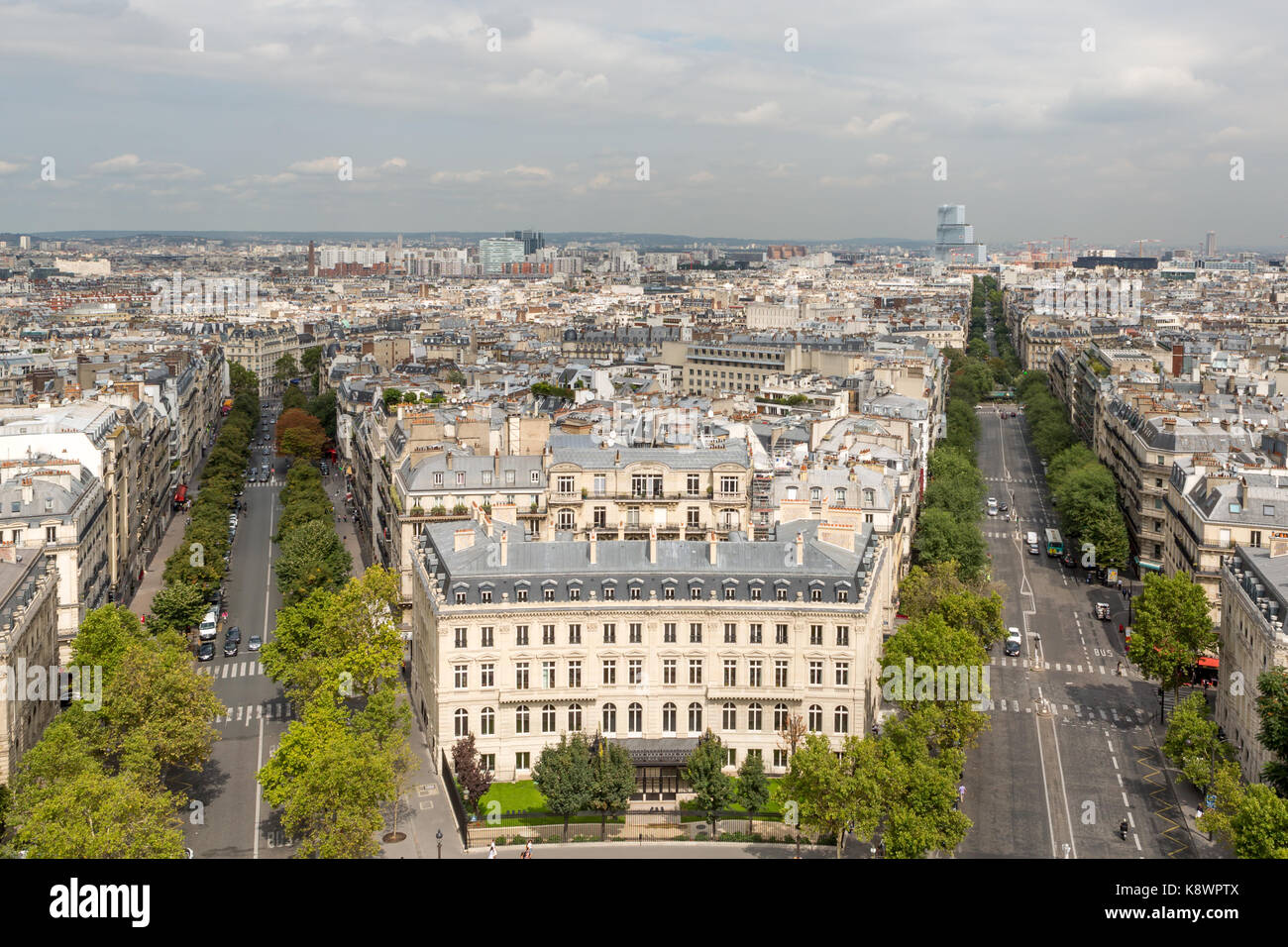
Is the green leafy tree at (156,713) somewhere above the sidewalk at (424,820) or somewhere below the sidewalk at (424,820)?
above

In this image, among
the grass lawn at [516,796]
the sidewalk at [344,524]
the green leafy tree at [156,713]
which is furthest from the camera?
the sidewalk at [344,524]

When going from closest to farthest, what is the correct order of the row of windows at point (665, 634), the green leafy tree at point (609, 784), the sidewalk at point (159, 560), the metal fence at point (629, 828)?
the green leafy tree at point (609, 784) → the metal fence at point (629, 828) → the row of windows at point (665, 634) → the sidewalk at point (159, 560)

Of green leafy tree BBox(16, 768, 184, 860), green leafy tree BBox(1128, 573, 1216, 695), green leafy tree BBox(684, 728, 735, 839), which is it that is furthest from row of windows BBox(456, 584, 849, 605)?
green leafy tree BBox(1128, 573, 1216, 695)

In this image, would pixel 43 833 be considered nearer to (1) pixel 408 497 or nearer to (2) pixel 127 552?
(1) pixel 408 497

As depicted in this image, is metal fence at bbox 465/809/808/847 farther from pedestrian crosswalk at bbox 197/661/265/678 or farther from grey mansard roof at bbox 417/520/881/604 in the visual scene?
pedestrian crosswalk at bbox 197/661/265/678

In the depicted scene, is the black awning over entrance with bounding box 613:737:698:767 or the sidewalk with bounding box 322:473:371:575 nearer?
the black awning over entrance with bounding box 613:737:698:767

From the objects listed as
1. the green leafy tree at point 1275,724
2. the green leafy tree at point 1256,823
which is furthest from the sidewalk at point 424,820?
the green leafy tree at point 1275,724

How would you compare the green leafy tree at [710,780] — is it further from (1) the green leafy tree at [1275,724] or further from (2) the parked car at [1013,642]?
(2) the parked car at [1013,642]
